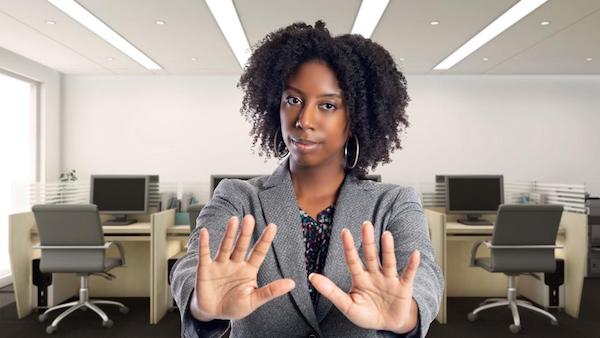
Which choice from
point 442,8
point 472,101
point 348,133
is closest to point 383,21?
point 442,8

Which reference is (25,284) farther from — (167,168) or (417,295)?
(417,295)

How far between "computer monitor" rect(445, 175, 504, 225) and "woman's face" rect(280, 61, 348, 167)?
348 centimetres

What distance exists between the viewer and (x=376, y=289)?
0.66 metres

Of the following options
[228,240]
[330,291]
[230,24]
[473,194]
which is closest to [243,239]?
[228,240]

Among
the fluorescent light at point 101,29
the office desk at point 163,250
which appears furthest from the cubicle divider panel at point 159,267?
the fluorescent light at point 101,29

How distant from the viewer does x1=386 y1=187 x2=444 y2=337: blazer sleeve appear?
2.32 feet

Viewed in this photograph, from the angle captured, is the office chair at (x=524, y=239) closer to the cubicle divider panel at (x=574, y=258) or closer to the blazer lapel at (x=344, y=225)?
the cubicle divider panel at (x=574, y=258)

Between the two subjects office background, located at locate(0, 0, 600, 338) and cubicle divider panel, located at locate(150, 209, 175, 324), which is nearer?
cubicle divider panel, located at locate(150, 209, 175, 324)

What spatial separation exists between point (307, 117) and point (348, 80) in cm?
13

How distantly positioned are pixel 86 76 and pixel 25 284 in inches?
137

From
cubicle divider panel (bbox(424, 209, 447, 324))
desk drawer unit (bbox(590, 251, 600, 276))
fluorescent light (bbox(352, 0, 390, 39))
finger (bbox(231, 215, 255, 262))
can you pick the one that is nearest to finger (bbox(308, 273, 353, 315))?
finger (bbox(231, 215, 255, 262))

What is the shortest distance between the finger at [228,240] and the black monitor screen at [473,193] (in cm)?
376

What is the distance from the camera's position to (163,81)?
20.5 ft

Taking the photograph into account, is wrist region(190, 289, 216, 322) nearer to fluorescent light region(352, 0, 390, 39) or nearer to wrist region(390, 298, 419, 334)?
wrist region(390, 298, 419, 334)
